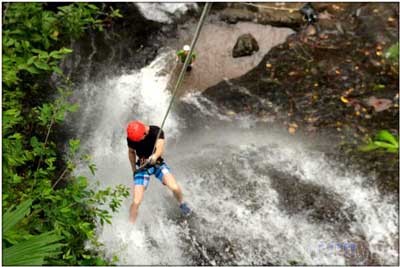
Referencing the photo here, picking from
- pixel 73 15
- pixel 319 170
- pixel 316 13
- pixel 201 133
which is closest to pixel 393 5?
pixel 316 13

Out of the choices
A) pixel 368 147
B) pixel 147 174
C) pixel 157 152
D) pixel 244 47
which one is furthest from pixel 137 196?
pixel 244 47

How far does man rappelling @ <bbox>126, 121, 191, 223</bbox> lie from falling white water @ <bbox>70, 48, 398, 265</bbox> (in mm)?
437

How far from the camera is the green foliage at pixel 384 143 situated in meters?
5.96

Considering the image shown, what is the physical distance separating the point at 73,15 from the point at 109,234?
113 inches

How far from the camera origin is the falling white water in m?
5.04

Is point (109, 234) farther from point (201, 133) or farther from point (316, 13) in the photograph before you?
point (316, 13)

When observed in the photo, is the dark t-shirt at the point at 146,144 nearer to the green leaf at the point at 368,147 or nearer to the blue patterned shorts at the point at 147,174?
the blue patterned shorts at the point at 147,174

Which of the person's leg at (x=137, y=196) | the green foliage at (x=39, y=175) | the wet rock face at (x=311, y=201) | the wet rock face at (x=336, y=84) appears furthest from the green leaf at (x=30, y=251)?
the wet rock face at (x=336, y=84)

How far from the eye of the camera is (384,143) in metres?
6.00

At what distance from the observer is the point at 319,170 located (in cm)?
591

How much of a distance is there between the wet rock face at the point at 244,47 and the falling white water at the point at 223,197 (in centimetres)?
132

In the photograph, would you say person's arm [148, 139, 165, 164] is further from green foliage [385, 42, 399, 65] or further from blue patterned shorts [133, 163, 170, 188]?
green foliage [385, 42, 399, 65]

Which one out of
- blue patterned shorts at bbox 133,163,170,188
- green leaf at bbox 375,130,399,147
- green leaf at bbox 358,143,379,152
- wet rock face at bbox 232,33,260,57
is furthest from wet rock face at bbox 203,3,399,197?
blue patterned shorts at bbox 133,163,170,188

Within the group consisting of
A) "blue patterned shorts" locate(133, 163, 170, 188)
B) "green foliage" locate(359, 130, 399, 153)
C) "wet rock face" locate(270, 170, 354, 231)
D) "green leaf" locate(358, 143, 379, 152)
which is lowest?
"wet rock face" locate(270, 170, 354, 231)
